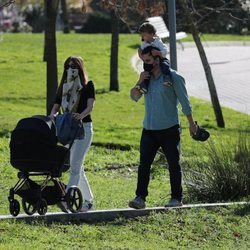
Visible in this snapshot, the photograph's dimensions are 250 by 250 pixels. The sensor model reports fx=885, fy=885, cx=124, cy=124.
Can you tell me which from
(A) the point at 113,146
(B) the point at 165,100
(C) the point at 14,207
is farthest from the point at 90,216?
(A) the point at 113,146

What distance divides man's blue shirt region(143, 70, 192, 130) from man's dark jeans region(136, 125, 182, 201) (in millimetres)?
84

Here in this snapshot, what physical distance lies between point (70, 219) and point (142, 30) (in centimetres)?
192

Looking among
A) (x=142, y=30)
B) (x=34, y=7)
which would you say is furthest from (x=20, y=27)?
(x=142, y=30)

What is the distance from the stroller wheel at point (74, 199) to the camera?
27.3 ft

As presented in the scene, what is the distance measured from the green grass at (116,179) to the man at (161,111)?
606 mm

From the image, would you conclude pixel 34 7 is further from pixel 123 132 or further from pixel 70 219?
pixel 70 219

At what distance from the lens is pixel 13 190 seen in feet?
26.4

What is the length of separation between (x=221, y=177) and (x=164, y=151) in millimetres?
1401

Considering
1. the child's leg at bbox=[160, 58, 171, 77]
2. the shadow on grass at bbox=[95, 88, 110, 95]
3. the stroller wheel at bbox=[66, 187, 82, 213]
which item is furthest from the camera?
the shadow on grass at bbox=[95, 88, 110, 95]

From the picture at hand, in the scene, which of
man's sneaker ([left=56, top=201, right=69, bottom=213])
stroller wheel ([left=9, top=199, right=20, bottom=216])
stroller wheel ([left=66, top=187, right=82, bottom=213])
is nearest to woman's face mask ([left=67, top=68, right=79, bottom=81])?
stroller wheel ([left=66, top=187, right=82, bottom=213])

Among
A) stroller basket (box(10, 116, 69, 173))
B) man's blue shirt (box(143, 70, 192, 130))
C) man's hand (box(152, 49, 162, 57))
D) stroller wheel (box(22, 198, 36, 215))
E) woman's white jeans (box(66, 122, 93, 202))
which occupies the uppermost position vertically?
man's hand (box(152, 49, 162, 57))

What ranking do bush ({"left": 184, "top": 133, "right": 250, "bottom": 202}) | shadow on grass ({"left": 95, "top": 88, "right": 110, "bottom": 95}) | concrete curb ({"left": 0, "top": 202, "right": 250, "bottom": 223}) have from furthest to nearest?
shadow on grass ({"left": 95, "top": 88, "right": 110, "bottom": 95}) < bush ({"left": 184, "top": 133, "right": 250, "bottom": 202}) < concrete curb ({"left": 0, "top": 202, "right": 250, "bottom": 223})

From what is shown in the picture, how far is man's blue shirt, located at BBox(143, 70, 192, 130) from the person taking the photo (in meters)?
8.39

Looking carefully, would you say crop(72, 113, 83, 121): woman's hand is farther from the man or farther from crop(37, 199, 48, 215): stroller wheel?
crop(37, 199, 48, 215): stroller wheel
